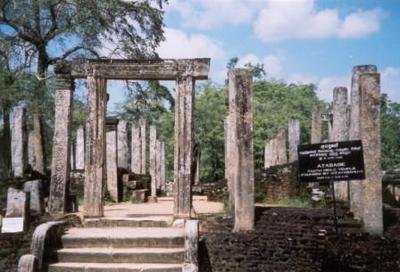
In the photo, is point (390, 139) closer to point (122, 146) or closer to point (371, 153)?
point (122, 146)

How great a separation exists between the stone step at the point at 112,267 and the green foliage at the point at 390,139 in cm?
2581

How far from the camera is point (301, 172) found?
33.9 feet

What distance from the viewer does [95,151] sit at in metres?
11.5

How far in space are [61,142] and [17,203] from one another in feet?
7.15

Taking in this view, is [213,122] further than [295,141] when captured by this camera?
Yes

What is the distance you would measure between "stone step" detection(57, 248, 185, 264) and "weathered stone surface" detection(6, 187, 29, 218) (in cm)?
161

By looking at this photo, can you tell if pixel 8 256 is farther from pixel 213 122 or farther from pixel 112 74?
pixel 213 122

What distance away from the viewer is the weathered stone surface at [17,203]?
1036cm

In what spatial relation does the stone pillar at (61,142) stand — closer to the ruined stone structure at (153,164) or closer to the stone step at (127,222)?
the stone step at (127,222)

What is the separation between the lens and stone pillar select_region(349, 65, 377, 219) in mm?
10750

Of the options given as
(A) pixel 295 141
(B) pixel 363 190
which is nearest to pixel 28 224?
(B) pixel 363 190

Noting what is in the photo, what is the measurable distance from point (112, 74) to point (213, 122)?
23513 mm

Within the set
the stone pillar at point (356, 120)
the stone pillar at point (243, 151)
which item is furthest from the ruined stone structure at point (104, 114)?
the stone pillar at point (356, 120)

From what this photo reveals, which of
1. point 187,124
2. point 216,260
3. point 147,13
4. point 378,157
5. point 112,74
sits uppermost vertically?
point 147,13
